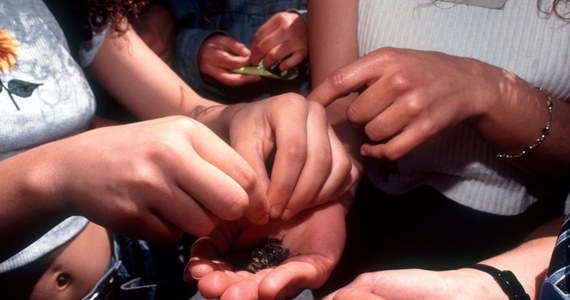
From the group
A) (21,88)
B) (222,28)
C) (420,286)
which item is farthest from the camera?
(222,28)

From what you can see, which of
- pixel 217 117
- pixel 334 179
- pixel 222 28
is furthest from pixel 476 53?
pixel 222 28

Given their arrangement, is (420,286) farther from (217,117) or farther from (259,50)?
(259,50)

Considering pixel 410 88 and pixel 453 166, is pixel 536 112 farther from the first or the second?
pixel 410 88

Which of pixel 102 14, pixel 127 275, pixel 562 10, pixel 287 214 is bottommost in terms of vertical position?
pixel 127 275

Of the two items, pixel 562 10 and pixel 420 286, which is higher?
pixel 562 10

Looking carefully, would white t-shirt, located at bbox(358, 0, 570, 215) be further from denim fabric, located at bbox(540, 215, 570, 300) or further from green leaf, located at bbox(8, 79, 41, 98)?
green leaf, located at bbox(8, 79, 41, 98)

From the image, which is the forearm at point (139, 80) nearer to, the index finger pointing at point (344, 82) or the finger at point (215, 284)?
the index finger pointing at point (344, 82)

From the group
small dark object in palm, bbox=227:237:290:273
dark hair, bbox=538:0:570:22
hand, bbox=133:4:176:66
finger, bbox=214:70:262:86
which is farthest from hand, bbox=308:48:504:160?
hand, bbox=133:4:176:66
